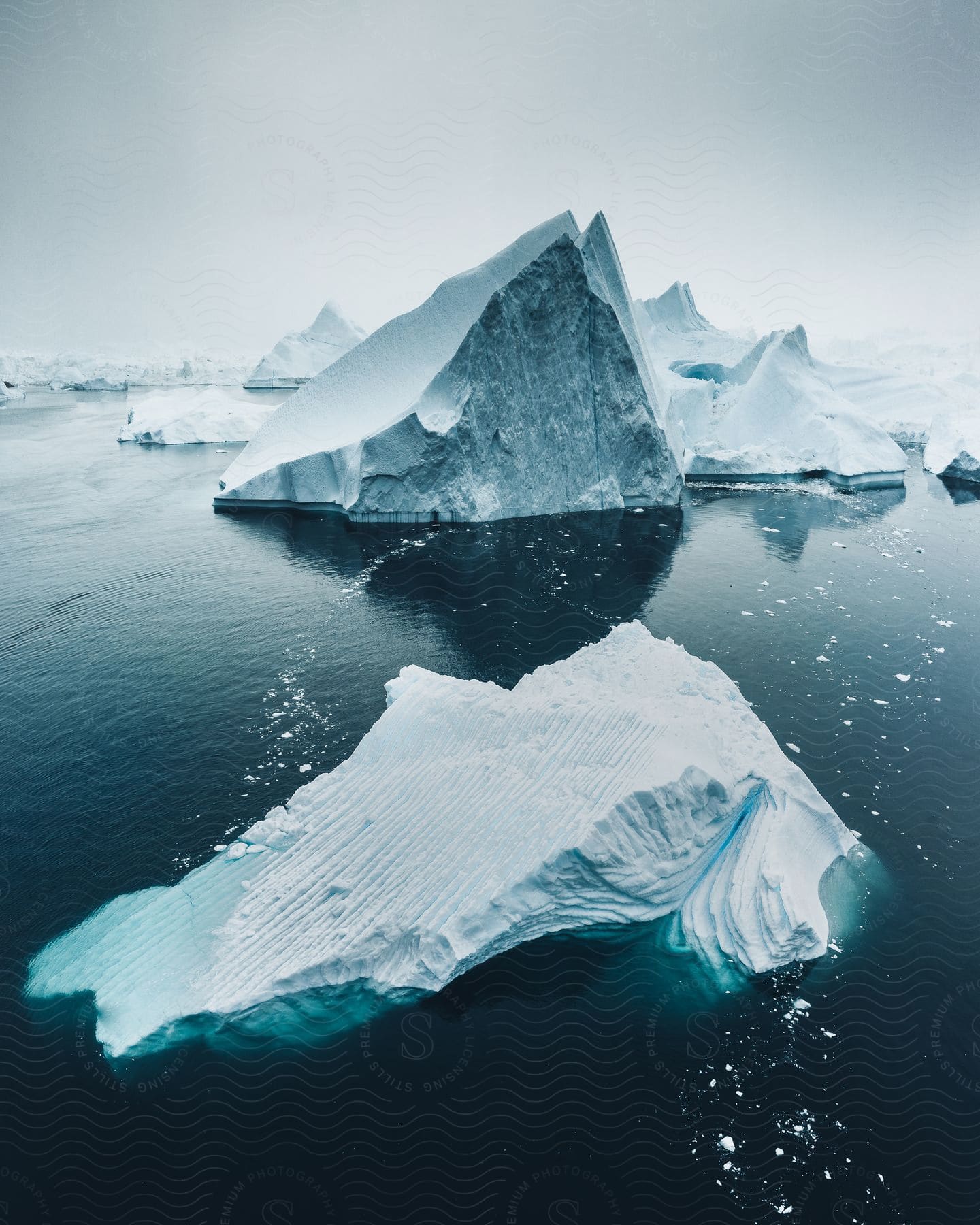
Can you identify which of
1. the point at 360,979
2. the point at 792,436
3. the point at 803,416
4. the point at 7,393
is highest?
the point at 7,393

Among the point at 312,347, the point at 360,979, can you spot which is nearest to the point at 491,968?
the point at 360,979

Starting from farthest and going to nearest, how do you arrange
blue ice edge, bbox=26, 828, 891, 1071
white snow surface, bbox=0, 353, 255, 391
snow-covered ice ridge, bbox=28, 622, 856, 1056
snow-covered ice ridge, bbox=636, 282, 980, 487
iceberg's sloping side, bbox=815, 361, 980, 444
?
white snow surface, bbox=0, 353, 255, 391 → iceberg's sloping side, bbox=815, 361, 980, 444 → snow-covered ice ridge, bbox=636, 282, 980, 487 → snow-covered ice ridge, bbox=28, 622, 856, 1056 → blue ice edge, bbox=26, 828, 891, 1071

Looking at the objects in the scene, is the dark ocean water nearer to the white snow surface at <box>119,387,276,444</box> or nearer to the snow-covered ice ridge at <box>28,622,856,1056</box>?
the snow-covered ice ridge at <box>28,622,856,1056</box>

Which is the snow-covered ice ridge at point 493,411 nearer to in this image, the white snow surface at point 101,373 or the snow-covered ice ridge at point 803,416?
the snow-covered ice ridge at point 803,416

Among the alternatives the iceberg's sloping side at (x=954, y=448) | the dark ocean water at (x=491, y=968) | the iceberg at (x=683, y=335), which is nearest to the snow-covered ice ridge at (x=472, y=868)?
the dark ocean water at (x=491, y=968)

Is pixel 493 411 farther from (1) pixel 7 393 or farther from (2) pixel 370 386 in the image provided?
(1) pixel 7 393

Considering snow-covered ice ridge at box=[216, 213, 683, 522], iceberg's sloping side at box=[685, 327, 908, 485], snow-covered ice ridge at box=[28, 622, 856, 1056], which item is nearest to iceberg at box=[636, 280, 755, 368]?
iceberg's sloping side at box=[685, 327, 908, 485]
